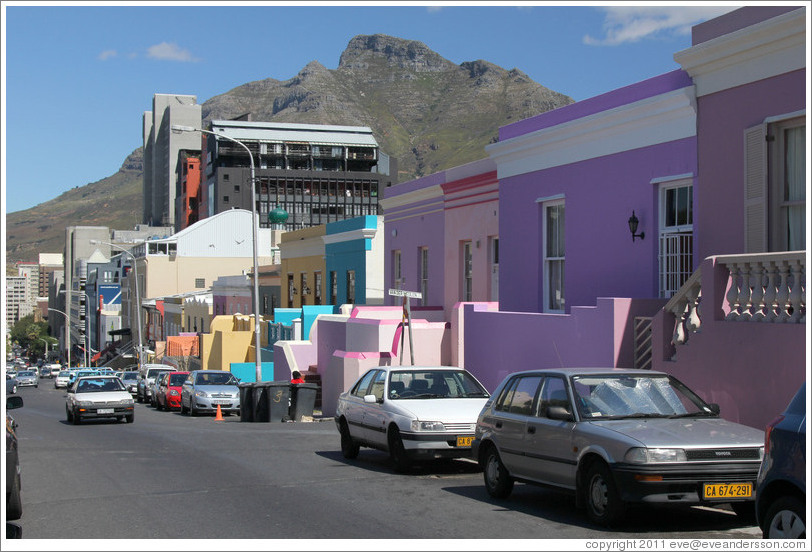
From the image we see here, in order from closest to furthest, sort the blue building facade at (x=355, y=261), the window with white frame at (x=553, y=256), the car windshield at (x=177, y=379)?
the window with white frame at (x=553, y=256)
the blue building facade at (x=355, y=261)
the car windshield at (x=177, y=379)

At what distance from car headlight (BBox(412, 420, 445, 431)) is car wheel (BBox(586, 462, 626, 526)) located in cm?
432

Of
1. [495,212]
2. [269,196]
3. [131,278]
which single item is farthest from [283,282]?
[269,196]

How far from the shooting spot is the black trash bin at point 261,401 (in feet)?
90.6

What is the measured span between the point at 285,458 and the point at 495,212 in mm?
10134

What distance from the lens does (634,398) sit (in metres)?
10.4

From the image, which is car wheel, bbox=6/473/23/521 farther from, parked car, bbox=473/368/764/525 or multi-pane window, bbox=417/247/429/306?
multi-pane window, bbox=417/247/429/306

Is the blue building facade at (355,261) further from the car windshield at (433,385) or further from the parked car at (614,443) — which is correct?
the parked car at (614,443)

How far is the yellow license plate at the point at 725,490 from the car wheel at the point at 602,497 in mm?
772

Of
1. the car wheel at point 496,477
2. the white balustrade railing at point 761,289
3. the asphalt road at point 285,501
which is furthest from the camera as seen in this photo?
the white balustrade railing at point 761,289

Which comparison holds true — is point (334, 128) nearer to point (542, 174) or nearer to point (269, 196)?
point (269, 196)

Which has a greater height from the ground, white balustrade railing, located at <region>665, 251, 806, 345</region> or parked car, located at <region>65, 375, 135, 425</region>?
white balustrade railing, located at <region>665, 251, 806, 345</region>

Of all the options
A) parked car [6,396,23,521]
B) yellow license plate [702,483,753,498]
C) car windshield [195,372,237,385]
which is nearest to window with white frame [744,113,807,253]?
yellow license plate [702,483,753,498]

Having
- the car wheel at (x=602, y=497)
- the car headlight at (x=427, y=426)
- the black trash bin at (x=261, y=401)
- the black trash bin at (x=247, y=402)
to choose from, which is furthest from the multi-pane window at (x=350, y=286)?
the car wheel at (x=602, y=497)

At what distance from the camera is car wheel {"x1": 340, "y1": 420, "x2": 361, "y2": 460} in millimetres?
16047
